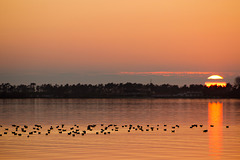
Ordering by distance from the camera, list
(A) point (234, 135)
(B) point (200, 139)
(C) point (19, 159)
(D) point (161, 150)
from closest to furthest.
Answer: (C) point (19, 159), (D) point (161, 150), (B) point (200, 139), (A) point (234, 135)

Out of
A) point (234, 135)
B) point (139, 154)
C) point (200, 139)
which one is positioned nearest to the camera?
point (139, 154)

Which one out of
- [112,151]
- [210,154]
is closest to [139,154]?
[112,151]

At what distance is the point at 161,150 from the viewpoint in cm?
3344

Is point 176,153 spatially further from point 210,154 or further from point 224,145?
point 224,145

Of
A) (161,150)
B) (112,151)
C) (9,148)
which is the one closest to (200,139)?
(161,150)

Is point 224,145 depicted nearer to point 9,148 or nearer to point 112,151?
point 112,151

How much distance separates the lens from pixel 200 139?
40562 mm

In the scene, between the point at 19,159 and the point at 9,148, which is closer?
the point at 19,159

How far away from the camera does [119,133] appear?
45.6m

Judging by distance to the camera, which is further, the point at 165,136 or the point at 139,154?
the point at 165,136

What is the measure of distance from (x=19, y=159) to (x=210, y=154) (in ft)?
40.3

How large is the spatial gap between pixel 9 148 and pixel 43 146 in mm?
2526

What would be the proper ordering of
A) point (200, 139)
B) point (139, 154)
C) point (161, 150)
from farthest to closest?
1. point (200, 139)
2. point (161, 150)
3. point (139, 154)

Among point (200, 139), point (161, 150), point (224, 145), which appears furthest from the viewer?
point (200, 139)
